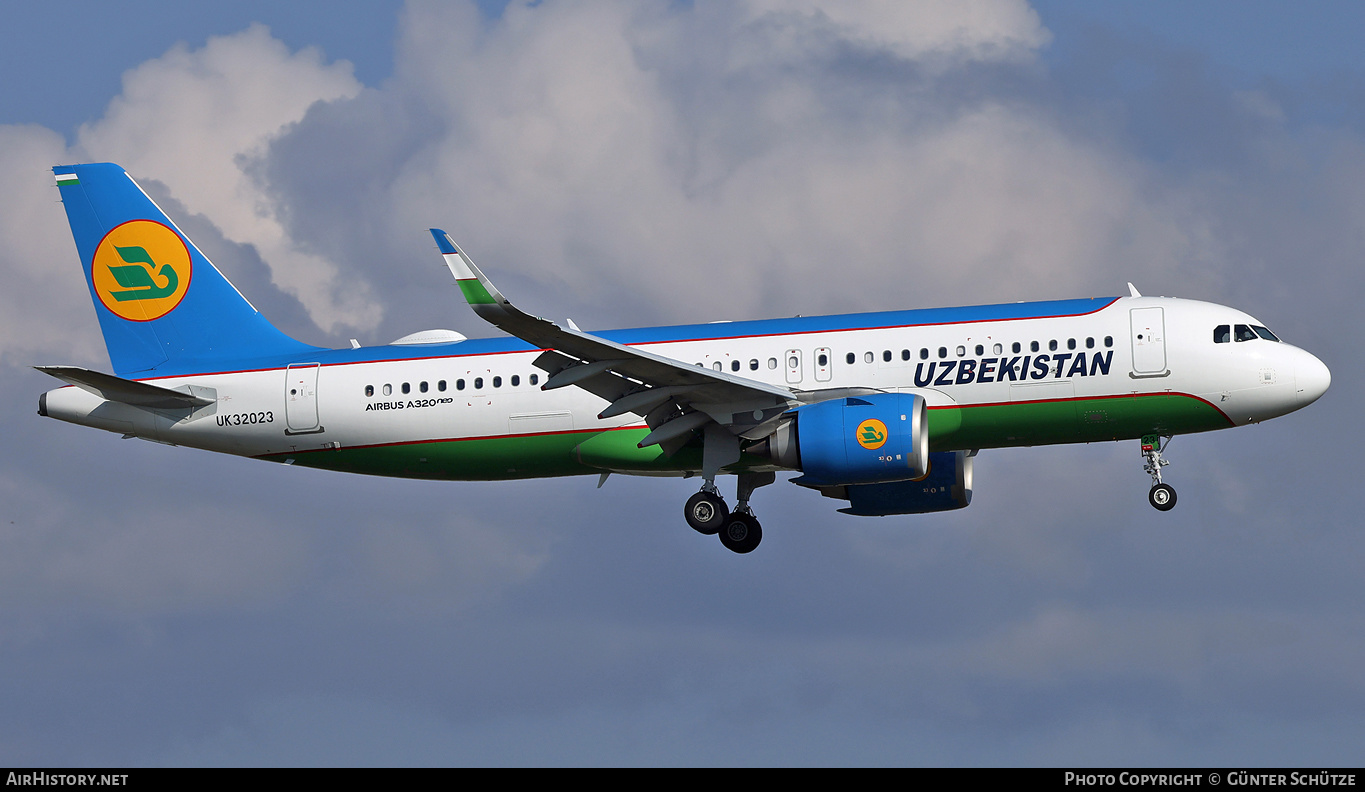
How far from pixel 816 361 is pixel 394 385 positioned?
10811mm

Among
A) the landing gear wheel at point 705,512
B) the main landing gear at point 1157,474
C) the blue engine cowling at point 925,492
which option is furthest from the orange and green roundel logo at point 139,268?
the main landing gear at point 1157,474

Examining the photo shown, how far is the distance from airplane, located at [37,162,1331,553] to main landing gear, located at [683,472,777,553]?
0.05 metres

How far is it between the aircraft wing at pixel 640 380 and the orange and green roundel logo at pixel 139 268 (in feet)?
44.0

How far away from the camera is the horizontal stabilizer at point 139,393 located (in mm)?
39844

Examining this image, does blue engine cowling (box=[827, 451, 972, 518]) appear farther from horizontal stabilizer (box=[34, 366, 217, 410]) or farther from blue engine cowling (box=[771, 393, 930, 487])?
horizontal stabilizer (box=[34, 366, 217, 410])

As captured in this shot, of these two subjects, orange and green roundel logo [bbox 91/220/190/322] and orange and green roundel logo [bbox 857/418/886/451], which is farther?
orange and green roundel logo [bbox 91/220/190/322]

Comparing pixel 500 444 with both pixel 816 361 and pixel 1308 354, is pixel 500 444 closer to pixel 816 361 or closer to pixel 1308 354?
pixel 816 361

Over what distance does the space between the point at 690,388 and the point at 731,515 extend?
5.66 metres

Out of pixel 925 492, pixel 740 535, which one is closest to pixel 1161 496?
pixel 925 492

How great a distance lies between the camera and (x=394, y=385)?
4131 cm

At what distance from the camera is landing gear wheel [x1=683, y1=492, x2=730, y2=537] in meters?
40.7

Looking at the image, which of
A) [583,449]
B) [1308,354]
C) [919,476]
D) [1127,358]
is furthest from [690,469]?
[1308,354]

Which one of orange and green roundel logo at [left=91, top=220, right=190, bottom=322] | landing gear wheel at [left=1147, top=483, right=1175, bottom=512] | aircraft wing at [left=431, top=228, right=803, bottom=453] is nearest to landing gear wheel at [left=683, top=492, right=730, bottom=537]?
aircraft wing at [left=431, top=228, right=803, bottom=453]

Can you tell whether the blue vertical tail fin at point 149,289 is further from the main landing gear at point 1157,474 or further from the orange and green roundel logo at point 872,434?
the main landing gear at point 1157,474
